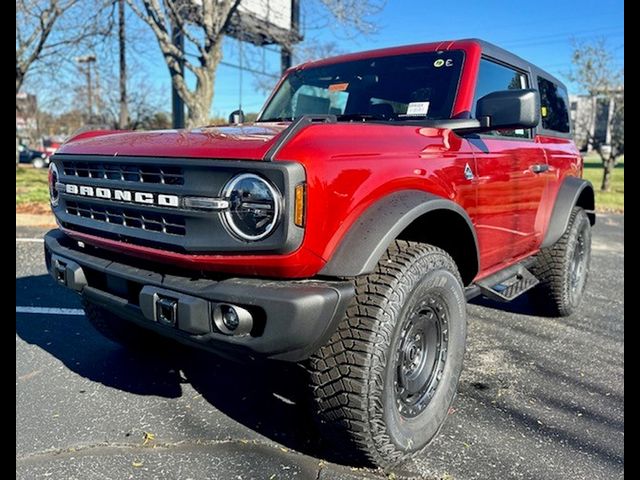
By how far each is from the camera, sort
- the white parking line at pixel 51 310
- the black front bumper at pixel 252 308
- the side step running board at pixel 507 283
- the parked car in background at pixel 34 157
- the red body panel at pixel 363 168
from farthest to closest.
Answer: the parked car in background at pixel 34 157
the white parking line at pixel 51 310
the side step running board at pixel 507 283
the red body panel at pixel 363 168
the black front bumper at pixel 252 308

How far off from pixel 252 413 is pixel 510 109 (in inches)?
79.7

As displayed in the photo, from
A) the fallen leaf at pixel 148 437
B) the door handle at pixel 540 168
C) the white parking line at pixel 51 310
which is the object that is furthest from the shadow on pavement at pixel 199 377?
the door handle at pixel 540 168

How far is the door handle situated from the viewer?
12.2ft

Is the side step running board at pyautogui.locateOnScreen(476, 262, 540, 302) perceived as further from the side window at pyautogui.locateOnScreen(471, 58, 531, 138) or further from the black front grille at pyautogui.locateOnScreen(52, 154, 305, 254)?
the black front grille at pyautogui.locateOnScreen(52, 154, 305, 254)

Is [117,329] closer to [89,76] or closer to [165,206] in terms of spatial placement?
[165,206]

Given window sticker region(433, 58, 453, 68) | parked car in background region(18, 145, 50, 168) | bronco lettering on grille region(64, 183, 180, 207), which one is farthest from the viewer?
parked car in background region(18, 145, 50, 168)

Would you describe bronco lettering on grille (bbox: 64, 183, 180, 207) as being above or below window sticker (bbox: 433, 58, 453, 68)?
below

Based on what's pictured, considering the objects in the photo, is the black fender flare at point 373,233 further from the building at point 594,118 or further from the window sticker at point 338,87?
the building at point 594,118

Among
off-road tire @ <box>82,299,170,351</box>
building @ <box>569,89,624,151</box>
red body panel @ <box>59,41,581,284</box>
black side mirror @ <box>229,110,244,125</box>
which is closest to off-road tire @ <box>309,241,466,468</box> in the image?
red body panel @ <box>59,41,581,284</box>

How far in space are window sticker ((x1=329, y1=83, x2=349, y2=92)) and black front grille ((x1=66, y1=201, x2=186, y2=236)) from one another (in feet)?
5.75

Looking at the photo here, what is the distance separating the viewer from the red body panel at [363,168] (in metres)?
2.01

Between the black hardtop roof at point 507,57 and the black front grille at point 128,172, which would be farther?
the black hardtop roof at point 507,57
